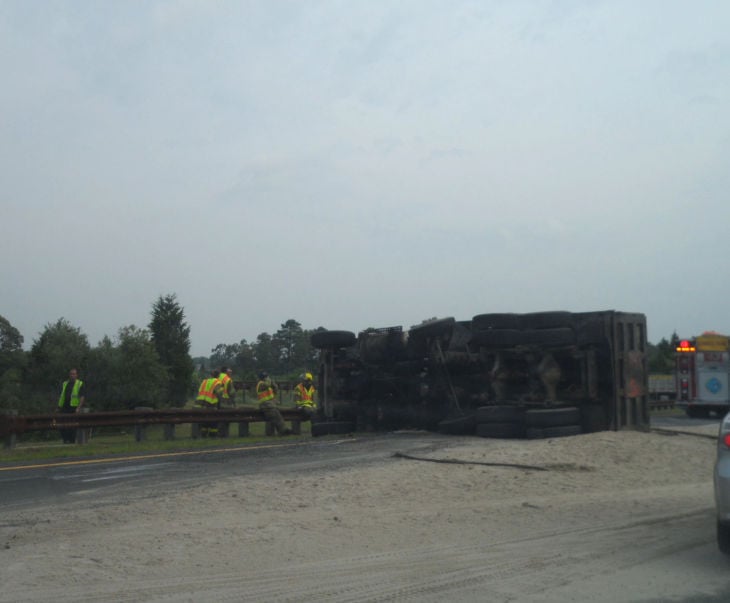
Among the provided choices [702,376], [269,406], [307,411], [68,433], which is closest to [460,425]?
[269,406]

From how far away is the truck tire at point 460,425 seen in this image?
56.7 ft

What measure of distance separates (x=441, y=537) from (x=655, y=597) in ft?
7.12

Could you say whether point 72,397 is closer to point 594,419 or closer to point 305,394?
point 305,394

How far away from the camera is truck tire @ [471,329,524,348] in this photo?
16719 mm

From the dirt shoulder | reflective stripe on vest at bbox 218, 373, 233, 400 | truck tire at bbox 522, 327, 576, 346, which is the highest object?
truck tire at bbox 522, 327, 576, 346

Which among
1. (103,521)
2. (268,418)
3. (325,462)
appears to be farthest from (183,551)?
(268,418)

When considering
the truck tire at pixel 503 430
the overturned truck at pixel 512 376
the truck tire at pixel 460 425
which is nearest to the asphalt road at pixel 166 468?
the truck tire at pixel 460 425

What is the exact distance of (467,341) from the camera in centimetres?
1844

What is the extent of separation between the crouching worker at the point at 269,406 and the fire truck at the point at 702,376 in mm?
13726

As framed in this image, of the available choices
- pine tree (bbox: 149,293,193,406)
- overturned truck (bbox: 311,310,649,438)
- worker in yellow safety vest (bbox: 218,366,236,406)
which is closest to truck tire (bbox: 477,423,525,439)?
overturned truck (bbox: 311,310,649,438)

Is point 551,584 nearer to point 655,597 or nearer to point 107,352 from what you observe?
point 655,597

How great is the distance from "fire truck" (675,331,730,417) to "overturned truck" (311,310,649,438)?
12.1 meters

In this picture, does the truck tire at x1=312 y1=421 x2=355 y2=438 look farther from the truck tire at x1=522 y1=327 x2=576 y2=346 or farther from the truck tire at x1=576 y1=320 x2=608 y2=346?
the truck tire at x1=576 y1=320 x2=608 y2=346

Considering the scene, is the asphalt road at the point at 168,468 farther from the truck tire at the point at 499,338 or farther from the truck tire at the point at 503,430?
the truck tire at the point at 499,338
